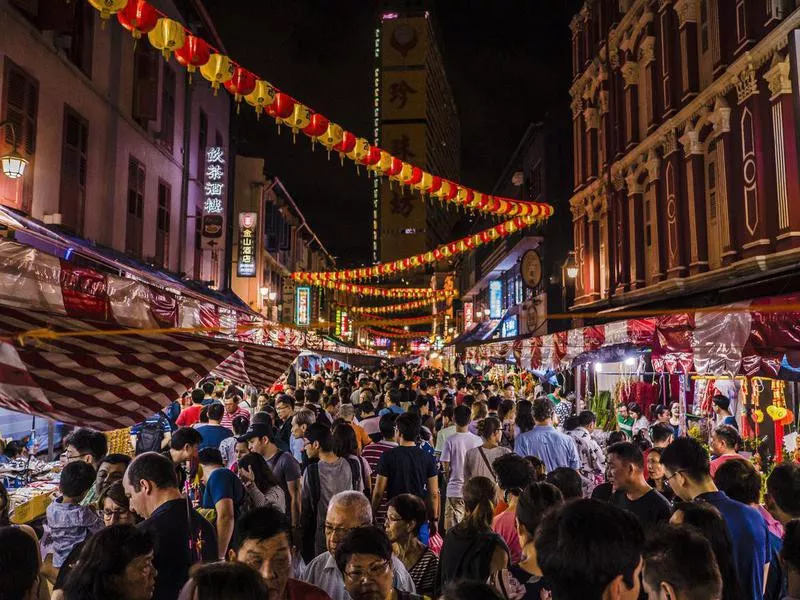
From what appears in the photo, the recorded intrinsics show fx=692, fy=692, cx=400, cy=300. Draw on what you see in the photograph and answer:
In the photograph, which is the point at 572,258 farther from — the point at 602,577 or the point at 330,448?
the point at 602,577

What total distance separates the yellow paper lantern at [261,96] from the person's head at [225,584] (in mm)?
8538

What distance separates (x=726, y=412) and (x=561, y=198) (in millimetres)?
21596

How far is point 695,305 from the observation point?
17625mm

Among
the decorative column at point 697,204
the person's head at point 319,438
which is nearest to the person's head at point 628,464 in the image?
the person's head at point 319,438

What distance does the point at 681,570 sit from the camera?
3150 mm

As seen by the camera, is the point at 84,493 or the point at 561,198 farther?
the point at 561,198

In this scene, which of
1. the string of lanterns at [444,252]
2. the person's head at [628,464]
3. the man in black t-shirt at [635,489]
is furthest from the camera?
the string of lanterns at [444,252]

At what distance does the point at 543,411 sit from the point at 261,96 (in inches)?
245

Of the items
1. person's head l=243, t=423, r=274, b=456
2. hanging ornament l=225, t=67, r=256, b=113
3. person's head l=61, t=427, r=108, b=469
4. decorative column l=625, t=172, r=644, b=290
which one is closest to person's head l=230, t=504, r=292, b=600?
person's head l=243, t=423, r=274, b=456

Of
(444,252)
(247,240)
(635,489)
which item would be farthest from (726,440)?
(247,240)

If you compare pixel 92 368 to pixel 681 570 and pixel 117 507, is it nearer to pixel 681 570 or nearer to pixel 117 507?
pixel 117 507

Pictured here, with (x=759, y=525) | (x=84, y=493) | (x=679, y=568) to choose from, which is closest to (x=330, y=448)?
(x=84, y=493)

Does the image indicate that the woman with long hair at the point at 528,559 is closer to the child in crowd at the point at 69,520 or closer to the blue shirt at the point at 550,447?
the child in crowd at the point at 69,520

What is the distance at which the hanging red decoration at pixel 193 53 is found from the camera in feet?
30.2
